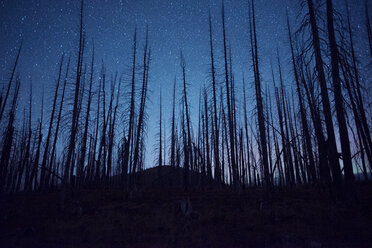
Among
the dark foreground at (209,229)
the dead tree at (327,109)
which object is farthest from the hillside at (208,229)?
the dead tree at (327,109)

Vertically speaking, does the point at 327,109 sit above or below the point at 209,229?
above

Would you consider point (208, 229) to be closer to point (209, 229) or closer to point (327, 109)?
point (209, 229)

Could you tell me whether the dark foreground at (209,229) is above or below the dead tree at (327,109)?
below

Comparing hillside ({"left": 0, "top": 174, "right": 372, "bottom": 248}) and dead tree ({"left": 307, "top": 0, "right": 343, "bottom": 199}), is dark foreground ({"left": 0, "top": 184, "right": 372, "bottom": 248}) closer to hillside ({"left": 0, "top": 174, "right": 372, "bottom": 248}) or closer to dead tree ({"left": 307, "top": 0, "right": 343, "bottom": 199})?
hillside ({"left": 0, "top": 174, "right": 372, "bottom": 248})

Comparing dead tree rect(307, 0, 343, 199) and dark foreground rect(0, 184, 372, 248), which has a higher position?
dead tree rect(307, 0, 343, 199)

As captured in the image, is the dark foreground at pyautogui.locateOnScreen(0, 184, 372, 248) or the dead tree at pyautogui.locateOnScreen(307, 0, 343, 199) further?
the dead tree at pyautogui.locateOnScreen(307, 0, 343, 199)

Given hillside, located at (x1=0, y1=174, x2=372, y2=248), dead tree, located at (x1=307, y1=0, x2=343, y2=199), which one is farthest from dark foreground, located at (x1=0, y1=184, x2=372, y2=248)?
dead tree, located at (x1=307, y1=0, x2=343, y2=199)

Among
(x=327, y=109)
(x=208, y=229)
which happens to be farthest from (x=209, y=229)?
(x=327, y=109)

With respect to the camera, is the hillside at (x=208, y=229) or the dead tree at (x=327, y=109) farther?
the dead tree at (x=327, y=109)

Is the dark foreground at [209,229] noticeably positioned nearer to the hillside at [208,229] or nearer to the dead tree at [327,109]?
the hillside at [208,229]

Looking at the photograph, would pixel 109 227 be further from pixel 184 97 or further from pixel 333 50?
pixel 184 97

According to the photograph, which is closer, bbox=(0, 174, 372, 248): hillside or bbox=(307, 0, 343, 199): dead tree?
bbox=(0, 174, 372, 248): hillside

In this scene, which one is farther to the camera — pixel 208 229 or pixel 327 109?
pixel 327 109

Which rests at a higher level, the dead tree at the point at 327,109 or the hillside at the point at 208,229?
the dead tree at the point at 327,109
